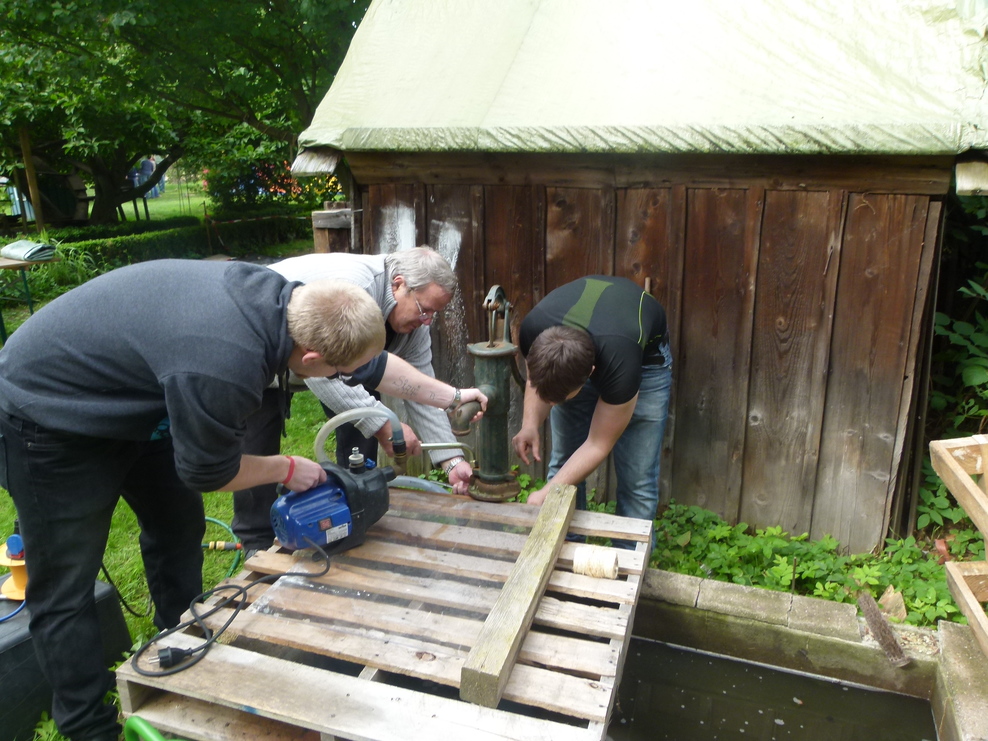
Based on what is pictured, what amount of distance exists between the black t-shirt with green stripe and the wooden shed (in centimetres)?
54

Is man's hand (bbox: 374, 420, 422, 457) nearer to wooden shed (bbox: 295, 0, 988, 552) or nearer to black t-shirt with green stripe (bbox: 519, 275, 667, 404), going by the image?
black t-shirt with green stripe (bbox: 519, 275, 667, 404)

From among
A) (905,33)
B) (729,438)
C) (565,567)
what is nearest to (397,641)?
(565,567)

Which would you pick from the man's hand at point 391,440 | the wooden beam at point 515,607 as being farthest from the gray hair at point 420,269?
the wooden beam at point 515,607

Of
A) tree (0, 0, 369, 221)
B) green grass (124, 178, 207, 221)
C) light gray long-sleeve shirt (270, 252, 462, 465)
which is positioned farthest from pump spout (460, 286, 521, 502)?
green grass (124, 178, 207, 221)

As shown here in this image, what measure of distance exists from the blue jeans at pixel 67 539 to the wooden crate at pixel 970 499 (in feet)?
8.48

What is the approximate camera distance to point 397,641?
1.99 meters

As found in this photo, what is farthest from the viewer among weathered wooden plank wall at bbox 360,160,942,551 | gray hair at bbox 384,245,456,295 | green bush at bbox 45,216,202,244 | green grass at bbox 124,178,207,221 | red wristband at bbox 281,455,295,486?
Result: green grass at bbox 124,178,207,221

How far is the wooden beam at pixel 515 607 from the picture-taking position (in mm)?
1755

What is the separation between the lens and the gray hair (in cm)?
274

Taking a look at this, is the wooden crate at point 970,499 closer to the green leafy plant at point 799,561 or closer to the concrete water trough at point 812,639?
the concrete water trough at point 812,639

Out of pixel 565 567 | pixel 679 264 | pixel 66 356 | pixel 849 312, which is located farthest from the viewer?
pixel 679 264

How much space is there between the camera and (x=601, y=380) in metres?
2.58

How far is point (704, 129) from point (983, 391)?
1.87 metres

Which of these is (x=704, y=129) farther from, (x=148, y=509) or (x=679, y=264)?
(x=148, y=509)
